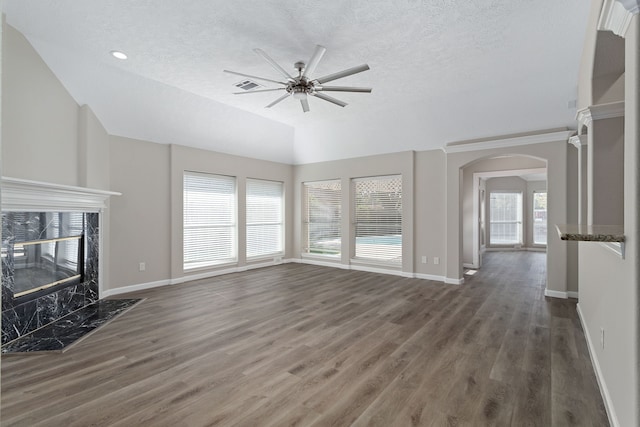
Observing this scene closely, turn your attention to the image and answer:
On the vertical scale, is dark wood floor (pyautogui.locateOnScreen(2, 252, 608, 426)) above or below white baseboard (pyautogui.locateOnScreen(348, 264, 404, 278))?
below

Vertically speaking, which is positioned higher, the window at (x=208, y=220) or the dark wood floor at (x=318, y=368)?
the window at (x=208, y=220)

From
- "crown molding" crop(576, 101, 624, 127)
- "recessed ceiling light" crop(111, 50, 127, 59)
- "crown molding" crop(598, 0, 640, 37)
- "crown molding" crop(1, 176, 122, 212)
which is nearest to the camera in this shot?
"crown molding" crop(598, 0, 640, 37)

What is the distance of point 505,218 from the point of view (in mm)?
11008

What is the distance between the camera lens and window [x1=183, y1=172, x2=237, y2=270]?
622 centimetres

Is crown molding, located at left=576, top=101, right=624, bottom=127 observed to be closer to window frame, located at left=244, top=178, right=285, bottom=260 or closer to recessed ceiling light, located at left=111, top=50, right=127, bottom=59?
recessed ceiling light, located at left=111, top=50, right=127, bottom=59

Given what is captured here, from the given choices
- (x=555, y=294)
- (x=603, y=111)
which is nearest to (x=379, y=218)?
(x=555, y=294)

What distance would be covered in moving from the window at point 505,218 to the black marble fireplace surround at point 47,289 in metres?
10.7

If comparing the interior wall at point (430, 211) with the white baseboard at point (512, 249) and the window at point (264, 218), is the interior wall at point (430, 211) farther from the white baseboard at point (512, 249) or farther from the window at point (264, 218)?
the white baseboard at point (512, 249)

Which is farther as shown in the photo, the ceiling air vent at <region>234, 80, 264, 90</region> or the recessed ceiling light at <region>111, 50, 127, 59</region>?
the ceiling air vent at <region>234, 80, 264, 90</region>

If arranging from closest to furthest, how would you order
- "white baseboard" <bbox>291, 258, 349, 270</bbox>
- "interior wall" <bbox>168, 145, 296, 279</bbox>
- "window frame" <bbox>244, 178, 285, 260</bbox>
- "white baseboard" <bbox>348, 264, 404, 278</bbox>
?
"interior wall" <bbox>168, 145, 296, 279</bbox> < "white baseboard" <bbox>348, 264, 404, 278</bbox> < "window frame" <bbox>244, 178, 285, 260</bbox> < "white baseboard" <bbox>291, 258, 349, 270</bbox>

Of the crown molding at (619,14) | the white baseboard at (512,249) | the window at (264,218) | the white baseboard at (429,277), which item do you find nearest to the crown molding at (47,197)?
the window at (264,218)

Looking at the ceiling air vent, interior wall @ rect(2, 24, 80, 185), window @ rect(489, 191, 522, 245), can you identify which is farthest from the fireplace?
window @ rect(489, 191, 522, 245)

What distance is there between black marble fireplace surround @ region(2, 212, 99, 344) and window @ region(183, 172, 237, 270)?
1.62 meters

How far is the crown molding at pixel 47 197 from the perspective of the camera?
132 inches
